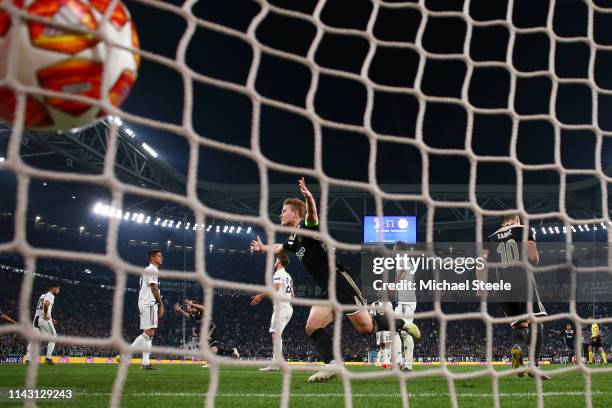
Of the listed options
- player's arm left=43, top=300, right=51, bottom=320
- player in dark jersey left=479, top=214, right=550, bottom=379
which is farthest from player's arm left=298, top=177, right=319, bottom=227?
player's arm left=43, top=300, right=51, bottom=320

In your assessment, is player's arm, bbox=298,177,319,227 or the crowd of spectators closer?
player's arm, bbox=298,177,319,227

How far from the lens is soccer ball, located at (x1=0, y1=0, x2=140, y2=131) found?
6.62ft

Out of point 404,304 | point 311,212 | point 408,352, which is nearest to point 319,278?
point 311,212

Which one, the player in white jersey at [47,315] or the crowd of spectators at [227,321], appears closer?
the player in white jersey at [47,315]

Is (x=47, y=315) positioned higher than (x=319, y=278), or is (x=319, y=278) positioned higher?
(x=319, y=278)

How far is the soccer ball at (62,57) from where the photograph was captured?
6.62ft

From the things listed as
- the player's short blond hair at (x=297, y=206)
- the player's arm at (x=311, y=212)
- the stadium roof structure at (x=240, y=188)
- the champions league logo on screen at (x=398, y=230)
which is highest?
the stadium roof structure at (x=240, y=188)

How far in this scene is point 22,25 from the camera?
200cm

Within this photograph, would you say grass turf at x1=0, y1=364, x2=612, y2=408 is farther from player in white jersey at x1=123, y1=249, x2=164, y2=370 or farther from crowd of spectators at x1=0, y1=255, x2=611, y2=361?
crowd of spectators at x1=0, y1=255, x2=611, y2=361

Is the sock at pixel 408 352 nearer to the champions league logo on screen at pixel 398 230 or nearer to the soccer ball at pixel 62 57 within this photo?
the soccer ball at pixel 62 57

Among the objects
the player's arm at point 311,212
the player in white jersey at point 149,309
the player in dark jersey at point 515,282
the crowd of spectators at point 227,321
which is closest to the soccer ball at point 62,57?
the player's arm at point 311,212

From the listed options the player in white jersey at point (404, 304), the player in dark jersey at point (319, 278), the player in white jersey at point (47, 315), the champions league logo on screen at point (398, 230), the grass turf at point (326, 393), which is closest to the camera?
the grass turf at point (326, 393)

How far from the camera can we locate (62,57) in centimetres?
209

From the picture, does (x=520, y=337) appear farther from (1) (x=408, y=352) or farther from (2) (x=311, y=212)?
(2) (x=311, y=212)
